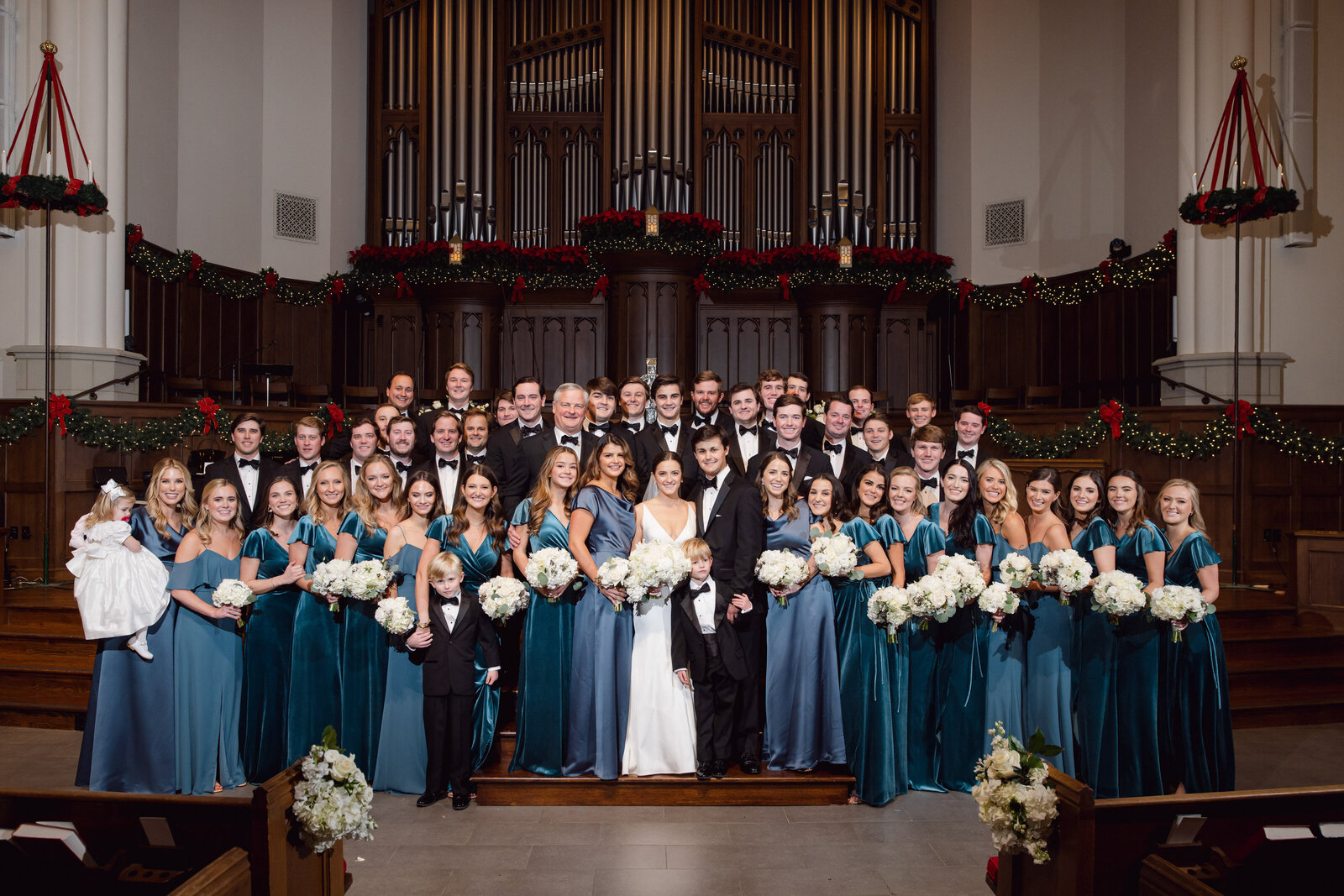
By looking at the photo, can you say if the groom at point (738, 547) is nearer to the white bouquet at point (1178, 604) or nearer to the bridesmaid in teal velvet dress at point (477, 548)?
the bridesmaid in teal velvet dress at point (477, 548)

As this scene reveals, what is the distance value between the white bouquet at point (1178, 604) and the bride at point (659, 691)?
2419mm

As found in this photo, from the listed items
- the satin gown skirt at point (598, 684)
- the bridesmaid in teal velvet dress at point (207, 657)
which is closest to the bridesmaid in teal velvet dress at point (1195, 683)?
the satin gown skirt at point (598, 684)

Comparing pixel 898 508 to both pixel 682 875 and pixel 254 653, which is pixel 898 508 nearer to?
pixel 682 875

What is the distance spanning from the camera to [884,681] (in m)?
5.18

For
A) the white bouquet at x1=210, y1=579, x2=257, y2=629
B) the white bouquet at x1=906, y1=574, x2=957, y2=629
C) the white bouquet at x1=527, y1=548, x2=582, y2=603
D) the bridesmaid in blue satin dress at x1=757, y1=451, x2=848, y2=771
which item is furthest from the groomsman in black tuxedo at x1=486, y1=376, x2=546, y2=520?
the white bouquet at x1=906, y1=574, x2=957, y2=629

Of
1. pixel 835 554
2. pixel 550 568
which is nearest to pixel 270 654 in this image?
pixel 550 568

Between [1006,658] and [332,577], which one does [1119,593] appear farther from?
[332,577]

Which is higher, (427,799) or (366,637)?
(366,637)

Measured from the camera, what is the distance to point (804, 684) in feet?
17.0

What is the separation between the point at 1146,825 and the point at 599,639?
2.91m

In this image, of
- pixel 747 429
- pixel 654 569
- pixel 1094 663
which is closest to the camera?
pixel 654 569

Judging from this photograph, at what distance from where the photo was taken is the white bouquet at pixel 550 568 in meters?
4.93

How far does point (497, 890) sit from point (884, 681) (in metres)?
2.26

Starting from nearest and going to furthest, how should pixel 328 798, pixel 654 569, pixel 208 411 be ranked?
pixel 328 798 < pixel 654 569 < pixel 208 411
